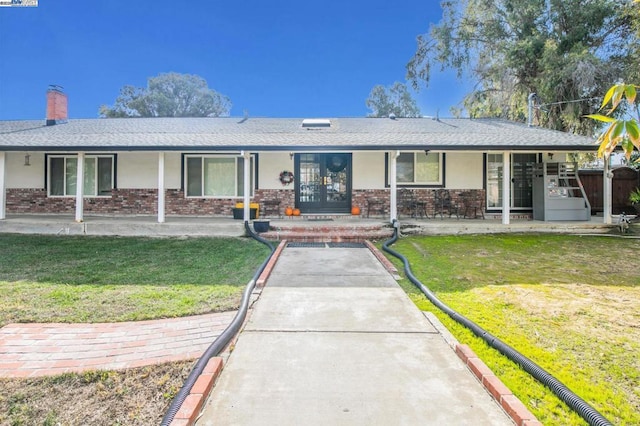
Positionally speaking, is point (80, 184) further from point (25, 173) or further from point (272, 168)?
point (272, 168)

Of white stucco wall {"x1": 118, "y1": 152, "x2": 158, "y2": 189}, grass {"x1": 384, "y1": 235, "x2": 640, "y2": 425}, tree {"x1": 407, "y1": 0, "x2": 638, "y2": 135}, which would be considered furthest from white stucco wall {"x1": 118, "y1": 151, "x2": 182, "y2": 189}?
tree {"x1": 407, "y1": 0, "x2": 638, "y2": 135}

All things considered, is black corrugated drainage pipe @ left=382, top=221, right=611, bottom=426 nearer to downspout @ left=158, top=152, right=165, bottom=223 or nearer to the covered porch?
the covered porch

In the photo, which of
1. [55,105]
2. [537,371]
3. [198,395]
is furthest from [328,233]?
[55,105]

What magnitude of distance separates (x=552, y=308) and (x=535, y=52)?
15471 mm

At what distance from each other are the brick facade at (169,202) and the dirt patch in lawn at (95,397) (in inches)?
346

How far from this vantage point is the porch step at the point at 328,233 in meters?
8.73

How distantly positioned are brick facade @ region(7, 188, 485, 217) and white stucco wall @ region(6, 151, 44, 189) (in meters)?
0.20

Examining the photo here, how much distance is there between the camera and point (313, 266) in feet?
20.4

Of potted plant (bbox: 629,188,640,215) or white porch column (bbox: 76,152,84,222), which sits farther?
potted plant (bbox: 629,188,640,215)

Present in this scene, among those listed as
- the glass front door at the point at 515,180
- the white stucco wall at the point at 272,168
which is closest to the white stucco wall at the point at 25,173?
the white stucco wall at the point at 272,168

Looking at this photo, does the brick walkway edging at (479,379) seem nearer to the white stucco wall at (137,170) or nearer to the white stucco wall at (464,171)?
the white stucco wall at (464,171)

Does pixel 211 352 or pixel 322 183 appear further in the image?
pixel 322 183

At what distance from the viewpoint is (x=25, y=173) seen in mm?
11602

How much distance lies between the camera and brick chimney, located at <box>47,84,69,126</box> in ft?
43.9
